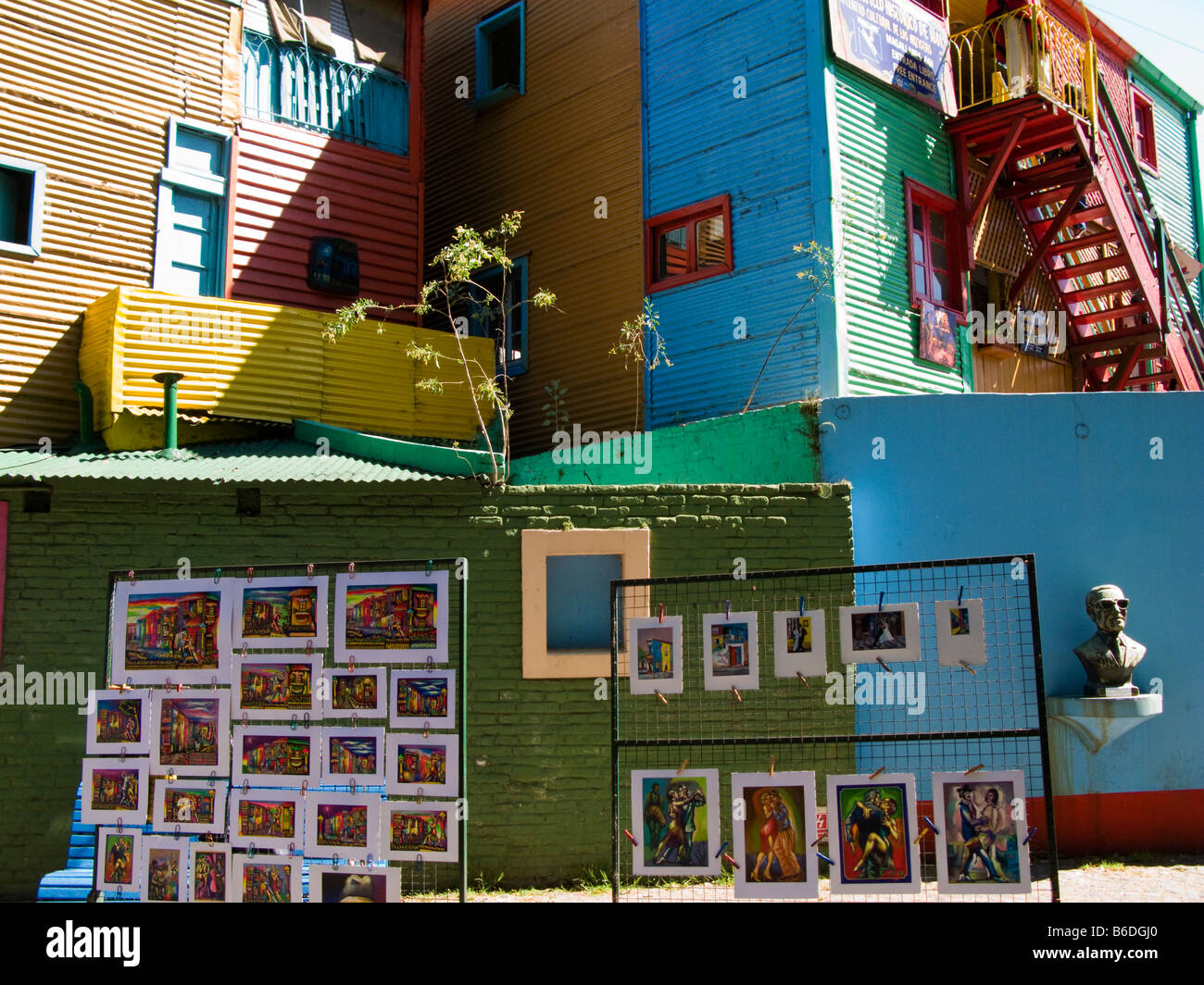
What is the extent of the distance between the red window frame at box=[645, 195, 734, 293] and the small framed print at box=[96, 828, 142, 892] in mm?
9257

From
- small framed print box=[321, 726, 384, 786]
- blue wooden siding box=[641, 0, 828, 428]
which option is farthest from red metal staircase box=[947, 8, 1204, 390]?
small framed print box=[321, 726, 384, 786]

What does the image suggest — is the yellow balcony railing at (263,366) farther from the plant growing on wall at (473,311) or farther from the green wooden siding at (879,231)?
the green wooden siding at (879,231)

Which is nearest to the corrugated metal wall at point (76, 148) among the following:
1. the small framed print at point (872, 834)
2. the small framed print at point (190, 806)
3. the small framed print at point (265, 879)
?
the small framed print at point (190, 806)

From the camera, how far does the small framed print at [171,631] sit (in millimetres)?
6234

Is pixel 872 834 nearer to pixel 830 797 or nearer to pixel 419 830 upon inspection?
pixel 830 797

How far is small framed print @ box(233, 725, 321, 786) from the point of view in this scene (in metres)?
6.01

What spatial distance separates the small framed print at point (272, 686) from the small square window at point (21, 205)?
7.65 m

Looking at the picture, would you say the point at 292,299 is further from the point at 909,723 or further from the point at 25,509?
the point at 909,723

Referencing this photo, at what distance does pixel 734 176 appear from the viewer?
12.9 metres

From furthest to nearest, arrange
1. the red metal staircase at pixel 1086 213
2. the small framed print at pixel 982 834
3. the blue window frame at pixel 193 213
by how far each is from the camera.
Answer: the red metal staircase at pixel 1086 213
the blue window frame at pixel 193 213
the small framed print at pixel 982 834

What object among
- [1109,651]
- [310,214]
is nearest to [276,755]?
[1109,651]

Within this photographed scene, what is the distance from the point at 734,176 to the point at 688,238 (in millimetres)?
1001
